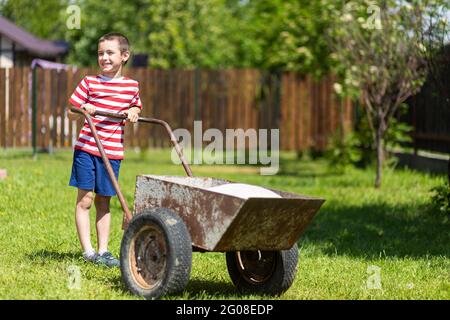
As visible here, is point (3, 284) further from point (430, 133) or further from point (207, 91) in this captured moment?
point (207, 91)

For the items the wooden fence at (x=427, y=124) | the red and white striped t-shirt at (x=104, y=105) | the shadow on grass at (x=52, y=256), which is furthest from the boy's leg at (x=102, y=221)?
the wooden fence at (x=427, y=124)

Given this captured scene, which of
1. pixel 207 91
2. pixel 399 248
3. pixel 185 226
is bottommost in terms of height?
pixel 399 248

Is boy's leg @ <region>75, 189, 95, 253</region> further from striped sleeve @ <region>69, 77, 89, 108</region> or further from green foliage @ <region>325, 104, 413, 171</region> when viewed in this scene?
green foliage @ <region>325, 104, 413, 171</region>

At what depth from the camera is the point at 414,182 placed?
535 inches

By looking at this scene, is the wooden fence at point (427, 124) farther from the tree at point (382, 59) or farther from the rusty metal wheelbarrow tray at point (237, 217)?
the rusty metal wheelbarrow tray at point (237, 217)

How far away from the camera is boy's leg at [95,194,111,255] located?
685 cm

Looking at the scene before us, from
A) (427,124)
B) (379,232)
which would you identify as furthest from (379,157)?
(379,232)

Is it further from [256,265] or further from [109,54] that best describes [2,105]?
[256,265]

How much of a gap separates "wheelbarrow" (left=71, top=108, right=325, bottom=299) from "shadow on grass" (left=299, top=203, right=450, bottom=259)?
2315 millimetres

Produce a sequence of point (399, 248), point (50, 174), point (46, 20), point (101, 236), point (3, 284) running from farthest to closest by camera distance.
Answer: point (46, 20) < point (50, 174) < point (399, 248) < point (101, 236) < point (3, 284)

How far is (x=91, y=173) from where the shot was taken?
6652mm

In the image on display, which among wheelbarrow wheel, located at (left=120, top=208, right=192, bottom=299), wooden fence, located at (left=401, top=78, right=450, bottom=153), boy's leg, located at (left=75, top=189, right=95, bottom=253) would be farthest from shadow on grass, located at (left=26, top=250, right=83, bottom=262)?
wooden fence, located at (left=401, top=78, right=450, bottom=153)
